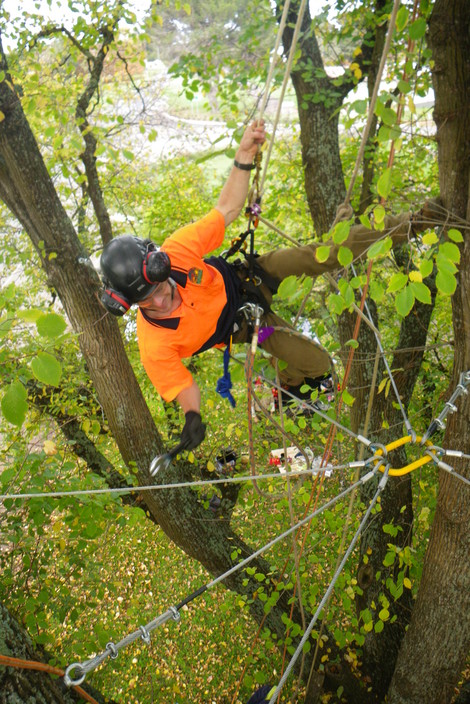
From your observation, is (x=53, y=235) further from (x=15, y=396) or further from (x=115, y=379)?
(x=15, y=396)

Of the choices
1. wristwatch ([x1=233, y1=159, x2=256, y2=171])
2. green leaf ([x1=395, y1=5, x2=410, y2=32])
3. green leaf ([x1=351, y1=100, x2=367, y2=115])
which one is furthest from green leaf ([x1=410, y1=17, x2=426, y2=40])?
wristwatch ([x1=233, y1=159, x2=256, y2=171])

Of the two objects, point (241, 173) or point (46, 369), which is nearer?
point (46, 369)

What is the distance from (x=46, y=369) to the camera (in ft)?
4.56

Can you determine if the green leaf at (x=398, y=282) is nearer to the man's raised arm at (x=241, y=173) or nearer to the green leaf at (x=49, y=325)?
Answer: the green leaf at (x=49, y=325)

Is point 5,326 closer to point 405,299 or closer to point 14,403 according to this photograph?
point 14,403

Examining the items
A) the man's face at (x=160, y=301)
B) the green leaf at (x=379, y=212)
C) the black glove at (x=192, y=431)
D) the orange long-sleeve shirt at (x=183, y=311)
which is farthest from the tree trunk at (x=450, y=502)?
the man's face at (x=160, y=301)

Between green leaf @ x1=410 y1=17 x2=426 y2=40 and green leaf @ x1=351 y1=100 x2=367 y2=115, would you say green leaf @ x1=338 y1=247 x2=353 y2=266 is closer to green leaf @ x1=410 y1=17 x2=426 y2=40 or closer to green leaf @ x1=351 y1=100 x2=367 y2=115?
green leaf @ x1=351 y1=100 x2=367 y2=115

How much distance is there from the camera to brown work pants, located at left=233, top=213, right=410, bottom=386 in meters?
2.58

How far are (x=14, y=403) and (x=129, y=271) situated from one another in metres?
0.98

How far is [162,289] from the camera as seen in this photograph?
7.90 feet

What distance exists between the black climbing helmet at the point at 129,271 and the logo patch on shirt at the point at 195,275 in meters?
0.21

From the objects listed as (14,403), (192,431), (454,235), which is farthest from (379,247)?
(192,431)

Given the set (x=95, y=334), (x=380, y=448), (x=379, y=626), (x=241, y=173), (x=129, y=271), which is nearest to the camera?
(x=380, y=448)

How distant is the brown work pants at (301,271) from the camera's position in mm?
2584
